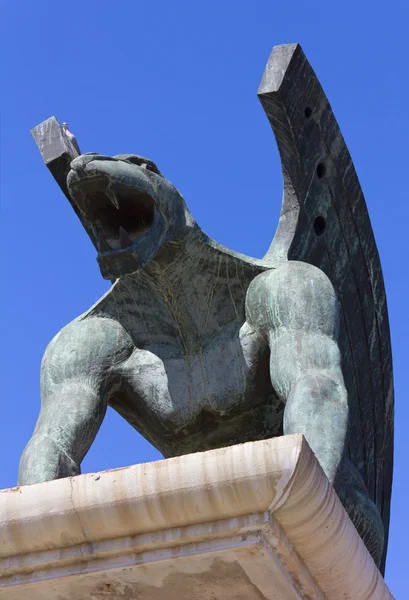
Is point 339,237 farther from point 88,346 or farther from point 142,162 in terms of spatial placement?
point 88,346

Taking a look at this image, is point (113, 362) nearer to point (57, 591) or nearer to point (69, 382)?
point (69, 382)

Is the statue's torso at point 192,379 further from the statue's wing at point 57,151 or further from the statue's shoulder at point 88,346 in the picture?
the statue's wing at point 57,151

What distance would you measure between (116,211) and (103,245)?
0.67 ft

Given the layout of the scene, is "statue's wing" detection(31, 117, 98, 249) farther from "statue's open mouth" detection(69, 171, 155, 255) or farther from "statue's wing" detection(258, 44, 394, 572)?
"statue's wing" detection(258, 44, 394, 572)

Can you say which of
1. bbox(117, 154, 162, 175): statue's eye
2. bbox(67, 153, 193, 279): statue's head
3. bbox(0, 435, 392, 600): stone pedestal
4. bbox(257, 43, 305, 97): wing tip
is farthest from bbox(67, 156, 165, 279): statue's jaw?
bbox(0, 435, 392, 600): stone pedestal

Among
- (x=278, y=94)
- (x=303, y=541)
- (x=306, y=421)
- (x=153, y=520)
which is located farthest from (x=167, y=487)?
(x=278, y=94)

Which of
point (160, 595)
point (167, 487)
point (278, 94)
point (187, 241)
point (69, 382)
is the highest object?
point (278, 94)

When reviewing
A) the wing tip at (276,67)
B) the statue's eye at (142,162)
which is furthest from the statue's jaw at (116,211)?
the wing tip at (276,67)

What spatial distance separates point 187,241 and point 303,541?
6.82 ft

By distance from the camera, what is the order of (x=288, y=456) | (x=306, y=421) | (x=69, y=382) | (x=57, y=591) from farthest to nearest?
(x=69, y=382) < (x=306, y=421) < (x=57, y=591) < (x=288, y=456)

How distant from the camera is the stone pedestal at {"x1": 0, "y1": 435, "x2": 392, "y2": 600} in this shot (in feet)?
16.1

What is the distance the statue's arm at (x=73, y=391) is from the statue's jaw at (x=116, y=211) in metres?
0.60

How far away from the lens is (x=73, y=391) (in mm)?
6672

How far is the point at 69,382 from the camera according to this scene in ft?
22.1
